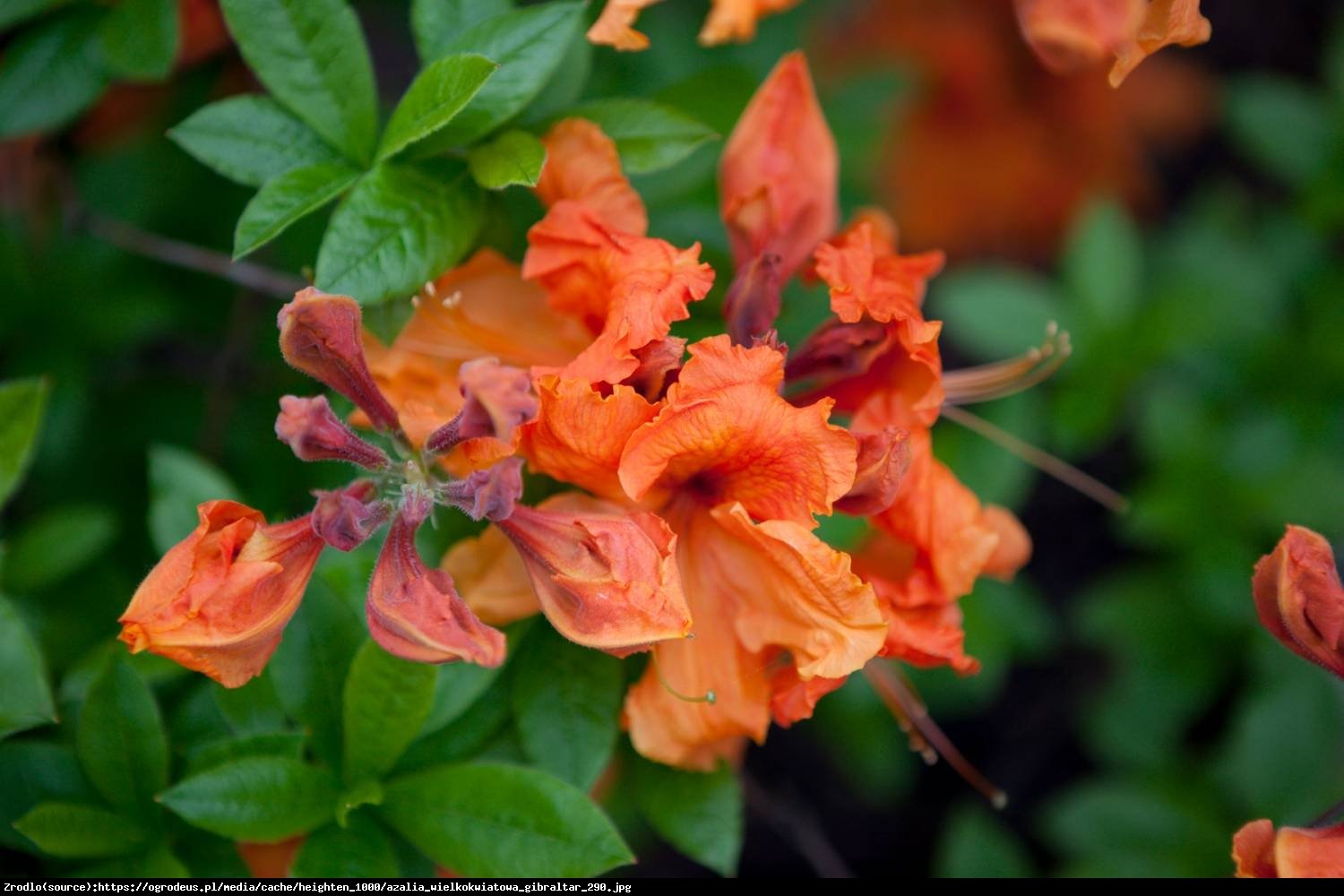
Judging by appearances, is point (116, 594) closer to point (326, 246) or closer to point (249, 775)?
point (249, 775)

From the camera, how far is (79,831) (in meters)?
1.41

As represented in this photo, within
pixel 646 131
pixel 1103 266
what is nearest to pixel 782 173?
pixel 646 131

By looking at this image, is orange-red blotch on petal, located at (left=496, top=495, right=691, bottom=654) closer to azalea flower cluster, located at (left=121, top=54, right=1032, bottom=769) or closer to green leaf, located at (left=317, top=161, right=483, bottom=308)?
azalea flower cluster, located at (left=121, top=54, right=1032, bottom=769)

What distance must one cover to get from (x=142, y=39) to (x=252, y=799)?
3.22 ft

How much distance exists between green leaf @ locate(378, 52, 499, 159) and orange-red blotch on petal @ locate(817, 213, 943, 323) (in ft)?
1.38

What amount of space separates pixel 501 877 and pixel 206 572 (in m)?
0.50

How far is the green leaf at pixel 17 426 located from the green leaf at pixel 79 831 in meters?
0.39

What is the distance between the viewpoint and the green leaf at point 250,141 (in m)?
1.45

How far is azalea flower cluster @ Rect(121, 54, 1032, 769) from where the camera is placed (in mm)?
1141

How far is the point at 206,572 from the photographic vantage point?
1131mm

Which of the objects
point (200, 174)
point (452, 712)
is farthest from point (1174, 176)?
point (452, 712)

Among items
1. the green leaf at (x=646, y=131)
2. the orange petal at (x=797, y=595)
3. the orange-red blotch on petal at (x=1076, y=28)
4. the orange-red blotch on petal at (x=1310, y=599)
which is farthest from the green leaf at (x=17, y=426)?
the orange-red blotch on petal at (x=1310, y=599)

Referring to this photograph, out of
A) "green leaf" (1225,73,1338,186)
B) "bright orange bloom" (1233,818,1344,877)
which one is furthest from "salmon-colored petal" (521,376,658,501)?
"green leaf" (1225,73,1338,186)

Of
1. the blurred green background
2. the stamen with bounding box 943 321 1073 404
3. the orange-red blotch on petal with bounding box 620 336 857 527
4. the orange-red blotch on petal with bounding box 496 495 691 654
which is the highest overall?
the orange-red blotch on petal with bounding box 620 336 857 527
